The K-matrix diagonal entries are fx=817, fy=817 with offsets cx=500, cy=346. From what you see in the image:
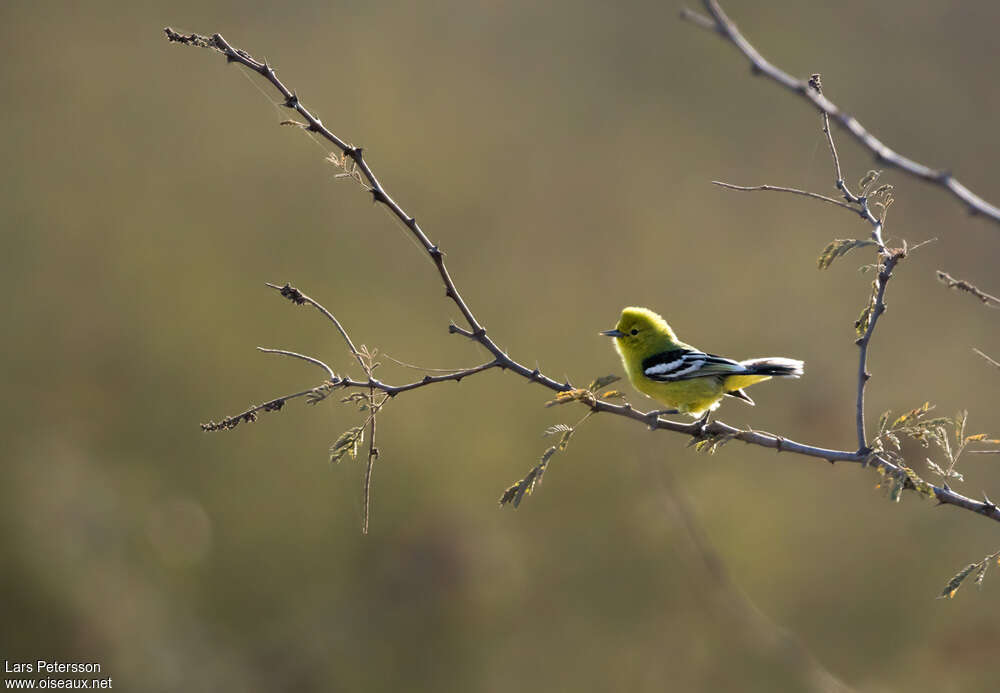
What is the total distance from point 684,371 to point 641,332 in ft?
1.49

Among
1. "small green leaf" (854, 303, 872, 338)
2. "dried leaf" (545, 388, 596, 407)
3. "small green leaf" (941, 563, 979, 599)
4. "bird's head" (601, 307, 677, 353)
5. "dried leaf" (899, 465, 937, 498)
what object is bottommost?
"small green leaf" (941, 563, 979, 599)

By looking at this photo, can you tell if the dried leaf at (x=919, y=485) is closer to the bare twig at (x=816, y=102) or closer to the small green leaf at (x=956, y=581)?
the small green leaf at (x=956, y=581)

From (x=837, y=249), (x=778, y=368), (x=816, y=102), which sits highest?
(x=778, y=368)

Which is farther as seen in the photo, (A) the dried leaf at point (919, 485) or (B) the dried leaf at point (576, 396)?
(B) the dried leaf at point (576, 396)

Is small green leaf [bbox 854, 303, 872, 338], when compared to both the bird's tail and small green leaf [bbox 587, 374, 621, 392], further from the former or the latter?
the bird's tail

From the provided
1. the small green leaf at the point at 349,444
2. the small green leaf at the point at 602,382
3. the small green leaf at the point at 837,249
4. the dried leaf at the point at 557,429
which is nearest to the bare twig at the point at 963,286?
the small green leaf at the point at 837,249

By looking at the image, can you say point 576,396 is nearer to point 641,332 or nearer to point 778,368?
point 778,368

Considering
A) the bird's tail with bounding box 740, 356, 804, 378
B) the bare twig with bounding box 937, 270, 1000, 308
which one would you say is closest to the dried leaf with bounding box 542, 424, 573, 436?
the bare twig with bounding box 937, 270, 1000, 308

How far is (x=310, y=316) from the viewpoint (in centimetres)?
785

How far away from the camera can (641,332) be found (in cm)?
443

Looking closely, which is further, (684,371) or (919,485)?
(684,371)

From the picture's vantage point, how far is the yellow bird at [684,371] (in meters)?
3.95

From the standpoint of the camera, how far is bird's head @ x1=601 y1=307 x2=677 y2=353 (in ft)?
14.5

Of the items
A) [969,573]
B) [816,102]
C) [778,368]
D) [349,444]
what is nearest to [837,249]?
[969,573]
